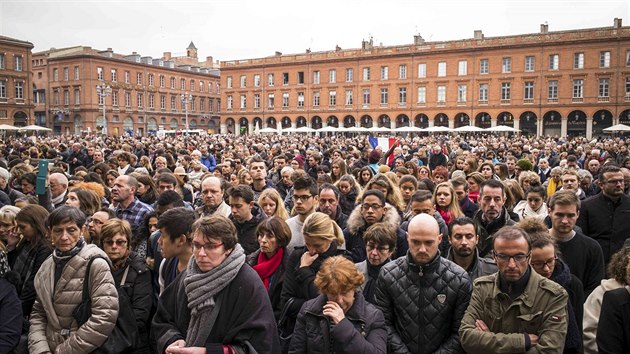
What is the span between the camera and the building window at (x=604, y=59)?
4666 cm

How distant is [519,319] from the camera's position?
3457 millimetres

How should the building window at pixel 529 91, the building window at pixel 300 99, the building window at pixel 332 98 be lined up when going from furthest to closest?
the building window at pixel 300 99 < the building window at pixel 332 98 < the building window at pixel 529 91

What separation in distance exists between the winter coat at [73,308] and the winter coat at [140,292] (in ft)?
0.86

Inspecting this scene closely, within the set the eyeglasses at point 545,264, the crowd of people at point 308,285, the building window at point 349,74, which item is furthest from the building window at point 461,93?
the eyeglasses at point 545,264

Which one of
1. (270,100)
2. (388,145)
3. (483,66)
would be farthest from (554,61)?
(388,145)

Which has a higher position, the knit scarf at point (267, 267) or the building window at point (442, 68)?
the building window at point (442, 68)

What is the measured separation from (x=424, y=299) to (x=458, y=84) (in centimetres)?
5276

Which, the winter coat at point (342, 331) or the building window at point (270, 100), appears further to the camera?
the building window at point (270, 100)

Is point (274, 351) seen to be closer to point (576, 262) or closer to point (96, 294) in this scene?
point (96, 294)

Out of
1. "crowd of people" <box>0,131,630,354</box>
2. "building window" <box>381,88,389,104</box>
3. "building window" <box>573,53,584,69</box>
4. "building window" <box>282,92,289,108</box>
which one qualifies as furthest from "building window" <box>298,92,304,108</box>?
"crowd of people" <box>0,131,630,354</box>

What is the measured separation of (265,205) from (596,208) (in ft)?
14.1

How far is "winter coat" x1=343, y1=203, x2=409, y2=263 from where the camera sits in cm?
514

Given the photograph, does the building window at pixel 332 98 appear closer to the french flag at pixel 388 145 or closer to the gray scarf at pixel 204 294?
the french flag at pixel 388 145

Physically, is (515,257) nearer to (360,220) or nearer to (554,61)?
(360,220)
